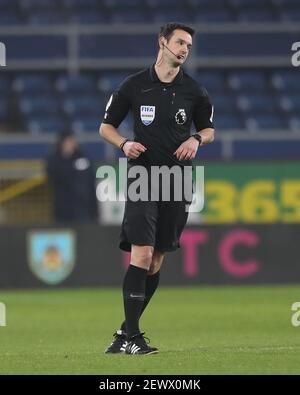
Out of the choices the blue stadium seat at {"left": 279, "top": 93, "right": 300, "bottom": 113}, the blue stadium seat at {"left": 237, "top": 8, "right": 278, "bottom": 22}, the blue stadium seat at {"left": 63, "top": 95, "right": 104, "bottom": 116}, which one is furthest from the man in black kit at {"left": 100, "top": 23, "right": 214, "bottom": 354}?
the blue stadium seat at {"left": 237, "top": 8, "right": 278, "bottom": 22}

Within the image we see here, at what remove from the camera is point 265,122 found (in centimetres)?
2323

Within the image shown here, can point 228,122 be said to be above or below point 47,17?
below

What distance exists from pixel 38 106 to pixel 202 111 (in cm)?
1378

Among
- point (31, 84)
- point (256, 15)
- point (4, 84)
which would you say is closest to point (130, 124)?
point (31, 84)

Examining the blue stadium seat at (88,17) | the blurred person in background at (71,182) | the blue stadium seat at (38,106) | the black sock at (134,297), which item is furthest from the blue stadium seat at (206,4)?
the black sock at (134,297)

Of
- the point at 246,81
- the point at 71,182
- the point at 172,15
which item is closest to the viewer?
the point at 71,182

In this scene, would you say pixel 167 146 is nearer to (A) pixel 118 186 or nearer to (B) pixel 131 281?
(B) pixel 131 281

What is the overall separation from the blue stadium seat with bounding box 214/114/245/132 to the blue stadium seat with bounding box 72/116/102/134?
219 cm

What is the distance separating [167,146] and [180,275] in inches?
366

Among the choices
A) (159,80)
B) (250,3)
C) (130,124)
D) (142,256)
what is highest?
(250,3)

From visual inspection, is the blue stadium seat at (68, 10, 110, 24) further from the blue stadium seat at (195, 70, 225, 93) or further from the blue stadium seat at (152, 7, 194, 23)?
the blue stadium seat at (195, 70, 225, 93)

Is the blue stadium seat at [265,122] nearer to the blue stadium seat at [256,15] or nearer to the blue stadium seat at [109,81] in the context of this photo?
the blue stadium seat at [109,81]

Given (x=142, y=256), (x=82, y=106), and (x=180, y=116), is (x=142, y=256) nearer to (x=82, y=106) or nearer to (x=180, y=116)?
(x=180, y=116)

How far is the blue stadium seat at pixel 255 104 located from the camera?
76.9 feet
